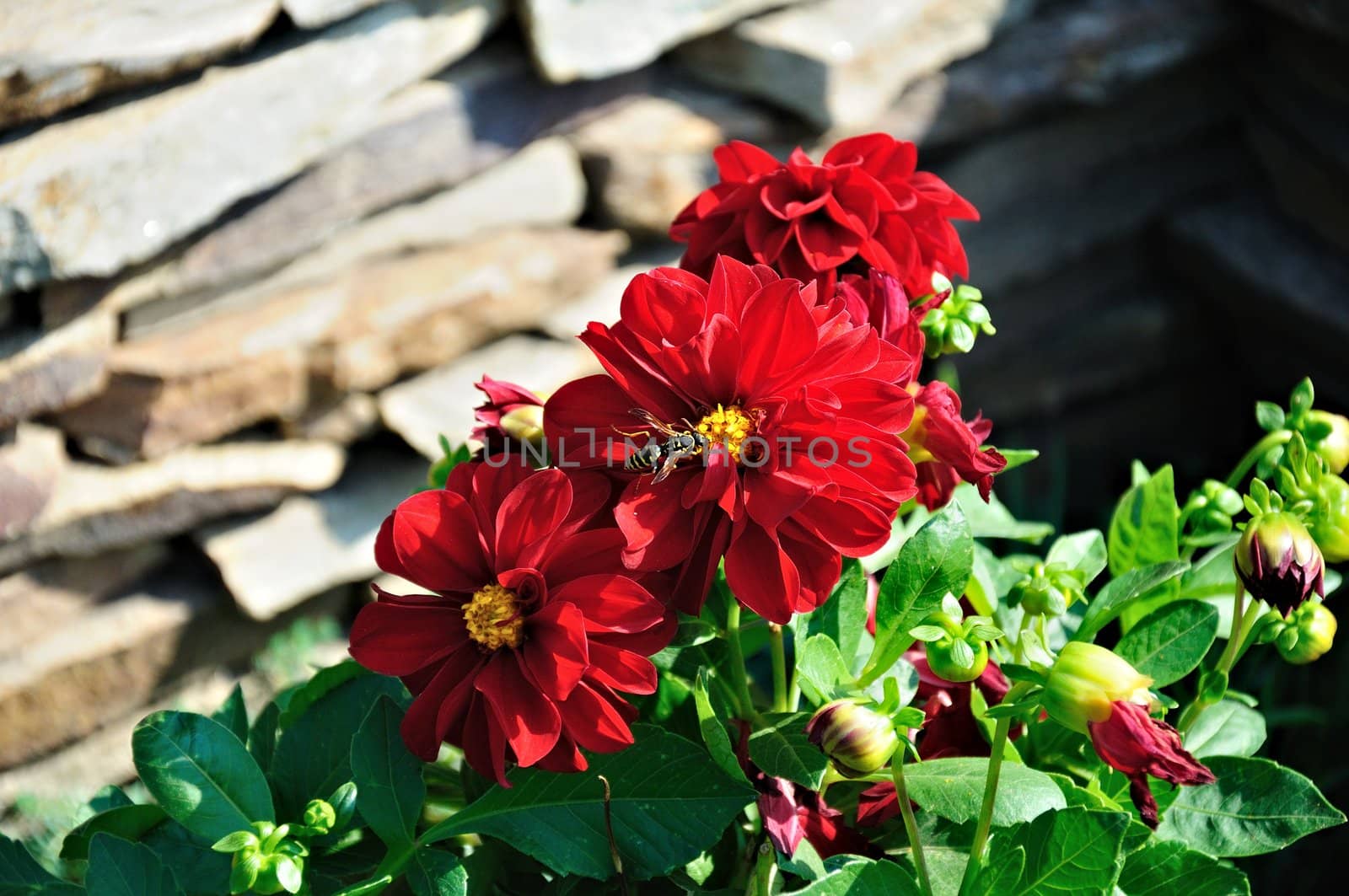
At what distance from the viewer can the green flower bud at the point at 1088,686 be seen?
1.45 ft

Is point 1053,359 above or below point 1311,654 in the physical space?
below

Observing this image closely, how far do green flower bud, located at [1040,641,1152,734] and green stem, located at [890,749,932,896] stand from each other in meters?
0.06

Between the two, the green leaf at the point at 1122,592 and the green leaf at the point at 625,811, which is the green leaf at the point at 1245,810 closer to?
the green leaf at the point at 1122,592

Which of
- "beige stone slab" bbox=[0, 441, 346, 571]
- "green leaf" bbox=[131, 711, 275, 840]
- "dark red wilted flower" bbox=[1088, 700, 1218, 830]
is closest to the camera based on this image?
"dark red wilted flower" bbox=[1088, 700, 1218, 830]

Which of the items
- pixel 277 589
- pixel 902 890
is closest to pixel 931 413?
pixel 902 890

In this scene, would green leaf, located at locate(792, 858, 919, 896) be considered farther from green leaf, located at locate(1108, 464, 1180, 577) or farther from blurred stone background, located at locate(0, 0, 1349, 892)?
blurred stone background, located at locate(0, 0, 1349, 892)

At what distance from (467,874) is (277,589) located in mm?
762

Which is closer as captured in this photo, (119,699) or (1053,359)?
(119,699)

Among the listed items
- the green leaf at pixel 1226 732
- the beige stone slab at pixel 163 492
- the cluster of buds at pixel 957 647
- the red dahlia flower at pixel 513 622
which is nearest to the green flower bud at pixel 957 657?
the cluster of buds at pixel 957 647

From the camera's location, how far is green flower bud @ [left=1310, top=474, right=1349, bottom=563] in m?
0.51

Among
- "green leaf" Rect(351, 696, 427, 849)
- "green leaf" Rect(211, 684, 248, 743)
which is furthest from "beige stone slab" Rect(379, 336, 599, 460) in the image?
"green leaf" Rect(351, 696, 427, 849)

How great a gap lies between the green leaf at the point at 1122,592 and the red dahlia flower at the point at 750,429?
0.48 feet

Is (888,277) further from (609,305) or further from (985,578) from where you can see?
(609,305)

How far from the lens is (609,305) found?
4.47ft
